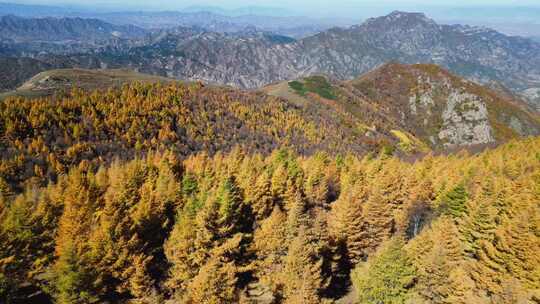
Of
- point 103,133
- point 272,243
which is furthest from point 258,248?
point 103,133

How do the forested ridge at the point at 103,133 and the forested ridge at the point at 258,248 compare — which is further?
the forested ridge at the point at 103,133

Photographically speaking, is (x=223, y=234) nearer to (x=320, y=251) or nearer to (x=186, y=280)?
(x=186, y=280)

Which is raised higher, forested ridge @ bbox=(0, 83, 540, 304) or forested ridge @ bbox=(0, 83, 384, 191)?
forested ridge @ bbox=(0, 83, 540, 304)

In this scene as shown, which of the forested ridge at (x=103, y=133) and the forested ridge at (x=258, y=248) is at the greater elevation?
the forested ridge at (x=258, y=248)

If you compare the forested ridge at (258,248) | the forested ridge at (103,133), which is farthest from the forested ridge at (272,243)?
the forested ridge at (103,133)

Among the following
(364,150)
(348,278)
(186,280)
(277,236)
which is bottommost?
(364,150)

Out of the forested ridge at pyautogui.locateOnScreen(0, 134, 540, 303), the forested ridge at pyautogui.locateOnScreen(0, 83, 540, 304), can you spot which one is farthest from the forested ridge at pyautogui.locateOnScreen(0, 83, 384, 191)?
the forested ridge at pyautogui.locateOnScreen(0, 134, 540, 303)

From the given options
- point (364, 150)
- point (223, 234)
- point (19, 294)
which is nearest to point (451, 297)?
point (223, 234)

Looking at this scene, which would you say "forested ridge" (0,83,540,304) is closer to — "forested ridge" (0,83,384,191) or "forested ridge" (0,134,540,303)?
"forested ridge" (0,134,540,303)

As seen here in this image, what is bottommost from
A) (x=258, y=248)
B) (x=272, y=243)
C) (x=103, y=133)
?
(x=103, y=133)

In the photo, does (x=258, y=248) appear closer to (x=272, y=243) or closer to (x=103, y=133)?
(x=272, y=243)

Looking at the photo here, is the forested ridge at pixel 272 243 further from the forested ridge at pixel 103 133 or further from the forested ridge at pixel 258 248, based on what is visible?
the forested ridge at pixel 103 133
